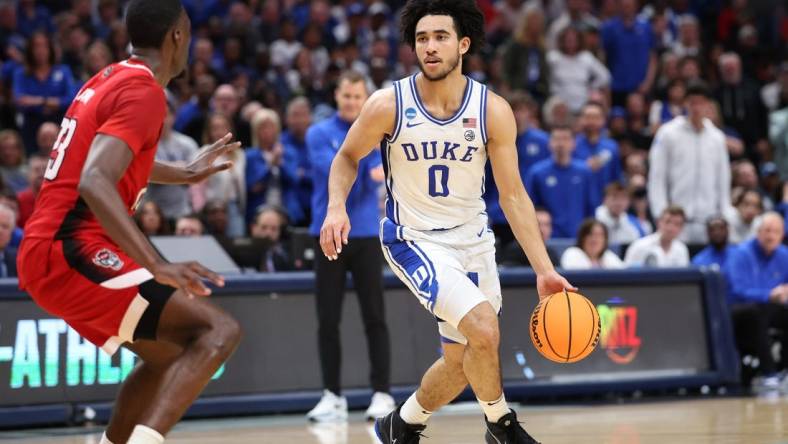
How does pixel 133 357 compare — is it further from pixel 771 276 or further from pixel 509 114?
pixel 771 276

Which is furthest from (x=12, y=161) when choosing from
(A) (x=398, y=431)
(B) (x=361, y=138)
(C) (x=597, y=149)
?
(A) (x=398, y=431)

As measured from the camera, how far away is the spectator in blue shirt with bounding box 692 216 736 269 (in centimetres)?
1250

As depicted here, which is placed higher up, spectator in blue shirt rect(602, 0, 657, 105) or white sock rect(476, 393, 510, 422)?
spectator in blue shirt rect(602, 0, 657, 105)

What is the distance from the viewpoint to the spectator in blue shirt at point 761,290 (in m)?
11.9

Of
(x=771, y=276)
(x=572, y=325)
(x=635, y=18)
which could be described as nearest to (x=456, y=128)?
(x=572, y=325)

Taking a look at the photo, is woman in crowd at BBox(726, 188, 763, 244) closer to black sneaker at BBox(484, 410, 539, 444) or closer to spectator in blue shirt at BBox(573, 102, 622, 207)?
spectator in blue shirt at BBox(573, 102, 622, 207)

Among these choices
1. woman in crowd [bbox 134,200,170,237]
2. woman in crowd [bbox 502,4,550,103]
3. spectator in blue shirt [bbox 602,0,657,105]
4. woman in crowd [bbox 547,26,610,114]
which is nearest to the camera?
woman in crowd [bbox 134,200,170,237]

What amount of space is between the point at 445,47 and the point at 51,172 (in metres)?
2.22

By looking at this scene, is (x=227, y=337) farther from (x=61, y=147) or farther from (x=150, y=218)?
(x=150, y=218)

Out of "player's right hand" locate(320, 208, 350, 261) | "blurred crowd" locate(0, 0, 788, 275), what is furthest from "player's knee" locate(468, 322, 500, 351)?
"blurred crowd" locate(0, 0, 788, 275)

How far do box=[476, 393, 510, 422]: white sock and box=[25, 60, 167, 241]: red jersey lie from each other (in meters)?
2.13

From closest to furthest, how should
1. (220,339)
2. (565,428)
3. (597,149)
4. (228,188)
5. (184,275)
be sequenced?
(184,275) < (220,339) < (565,428) < (228,188) < (597,149)

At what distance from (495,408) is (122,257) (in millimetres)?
2160

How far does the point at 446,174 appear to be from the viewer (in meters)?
6.39
